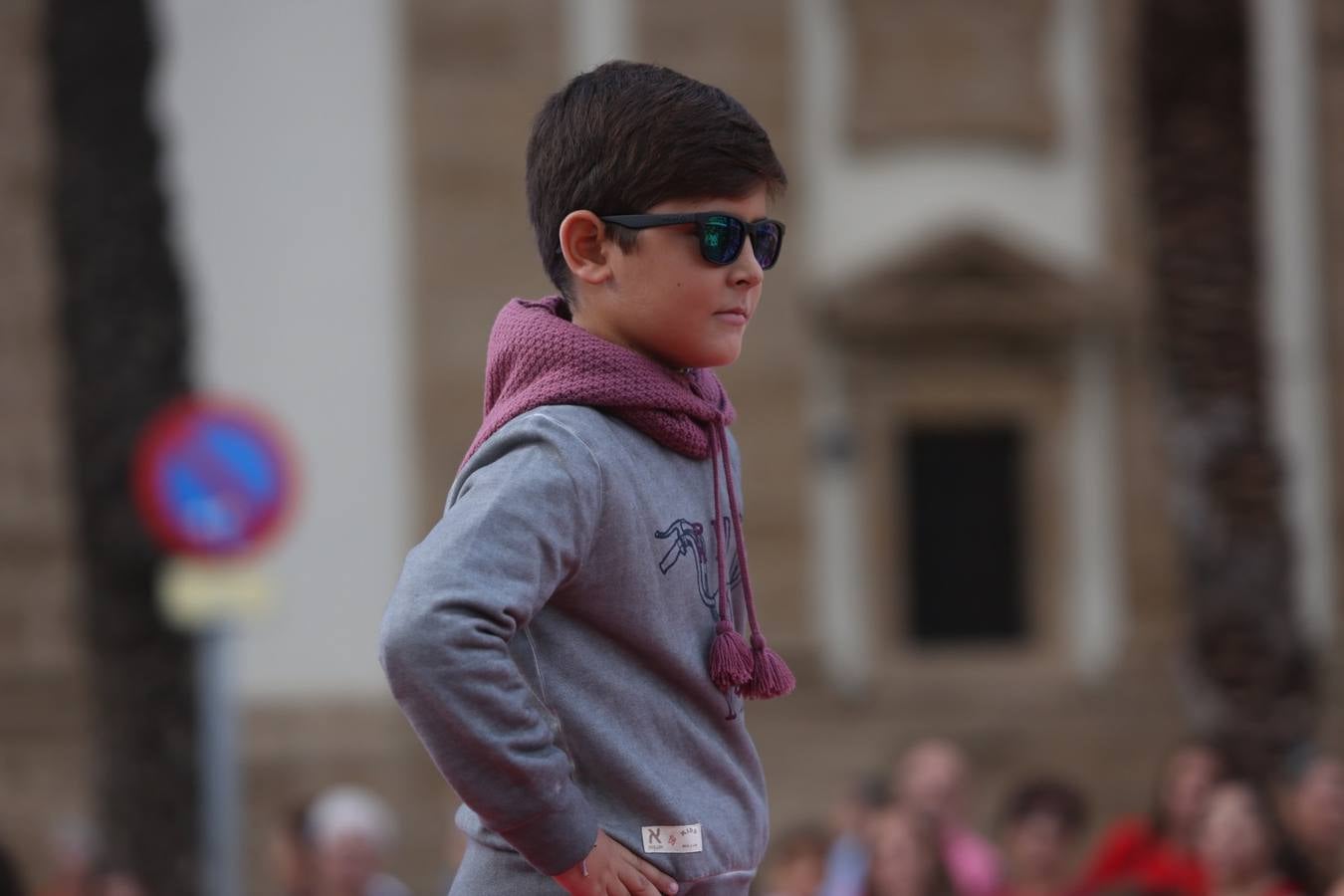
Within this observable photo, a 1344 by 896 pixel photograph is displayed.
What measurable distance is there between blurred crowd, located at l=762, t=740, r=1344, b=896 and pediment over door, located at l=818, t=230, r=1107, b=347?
20.8 ft

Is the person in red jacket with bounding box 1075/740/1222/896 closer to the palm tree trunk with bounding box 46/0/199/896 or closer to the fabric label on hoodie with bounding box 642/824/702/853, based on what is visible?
the palm tree trunk with bounding box 46/0/199/896

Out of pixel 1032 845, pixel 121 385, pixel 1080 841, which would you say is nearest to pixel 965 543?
pixel 121 385

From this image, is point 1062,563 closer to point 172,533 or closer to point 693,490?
point 172,533

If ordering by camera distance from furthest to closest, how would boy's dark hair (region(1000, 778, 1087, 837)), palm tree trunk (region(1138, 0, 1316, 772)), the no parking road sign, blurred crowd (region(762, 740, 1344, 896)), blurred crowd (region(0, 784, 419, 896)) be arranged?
1. palm tree trunk (region(1138, 0, 1316, 772))
2. the no parking road sign
3. blurred crowd (region(0, 784, 419, 896))
4. boy's dark hair (region(1000, 778, 1087, 837))
5. blurred crowd (region(762, 740, 1344, 896))

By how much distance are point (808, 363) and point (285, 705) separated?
4.16 meters

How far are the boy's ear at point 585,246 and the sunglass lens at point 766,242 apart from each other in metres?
0.17

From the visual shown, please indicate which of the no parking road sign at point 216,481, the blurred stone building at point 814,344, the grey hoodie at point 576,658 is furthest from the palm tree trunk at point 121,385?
the grey hoodie at point 576,658

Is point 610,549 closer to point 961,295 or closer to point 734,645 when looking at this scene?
point 734,645

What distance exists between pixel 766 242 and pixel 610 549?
1.37 ft

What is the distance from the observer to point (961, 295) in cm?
1538

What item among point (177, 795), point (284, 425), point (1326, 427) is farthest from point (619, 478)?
point (1326, 427)

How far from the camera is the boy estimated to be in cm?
237

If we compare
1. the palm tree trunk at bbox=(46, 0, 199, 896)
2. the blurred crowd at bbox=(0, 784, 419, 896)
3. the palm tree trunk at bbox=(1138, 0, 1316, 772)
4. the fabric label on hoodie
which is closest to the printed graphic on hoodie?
the fabric label on hoodie

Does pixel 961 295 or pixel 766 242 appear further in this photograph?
pixel 961 295
